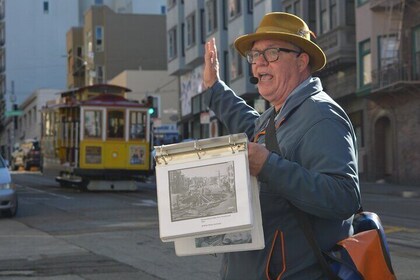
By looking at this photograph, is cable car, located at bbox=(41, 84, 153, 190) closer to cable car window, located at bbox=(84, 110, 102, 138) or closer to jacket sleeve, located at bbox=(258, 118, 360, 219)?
cable car window, located at bbox=(84, 110, 102, 138)

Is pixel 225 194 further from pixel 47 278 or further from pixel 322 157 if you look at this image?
pixel 47 278

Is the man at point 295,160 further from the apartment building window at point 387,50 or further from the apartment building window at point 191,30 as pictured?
the apartment building window at point 191,30

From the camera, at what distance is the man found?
288 cm

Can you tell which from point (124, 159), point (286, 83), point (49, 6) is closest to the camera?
point (286, 83)

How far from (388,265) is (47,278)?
6442 mm

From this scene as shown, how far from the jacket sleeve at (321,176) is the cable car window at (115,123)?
2279cm

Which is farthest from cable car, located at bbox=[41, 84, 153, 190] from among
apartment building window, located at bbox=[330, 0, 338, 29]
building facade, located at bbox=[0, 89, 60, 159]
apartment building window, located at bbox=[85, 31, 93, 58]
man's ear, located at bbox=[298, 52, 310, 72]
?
building facade, located at bbox=[0, 89, 60, 159]

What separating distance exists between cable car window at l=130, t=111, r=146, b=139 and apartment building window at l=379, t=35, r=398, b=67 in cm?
1029

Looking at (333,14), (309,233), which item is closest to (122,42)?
(333,14)

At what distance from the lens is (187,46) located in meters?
51.2

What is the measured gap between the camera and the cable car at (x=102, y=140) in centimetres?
2506

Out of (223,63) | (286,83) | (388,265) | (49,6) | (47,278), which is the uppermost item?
(49,6)

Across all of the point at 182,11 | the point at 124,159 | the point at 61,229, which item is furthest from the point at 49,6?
the point at 61,229

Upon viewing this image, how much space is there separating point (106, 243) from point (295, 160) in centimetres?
929
